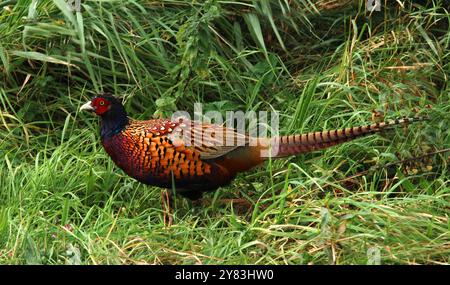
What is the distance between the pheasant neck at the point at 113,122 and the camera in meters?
4.82

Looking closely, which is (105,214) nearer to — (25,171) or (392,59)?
(25,171)

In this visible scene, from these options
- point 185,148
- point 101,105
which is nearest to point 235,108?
point 185,148

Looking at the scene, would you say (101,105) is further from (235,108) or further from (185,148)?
(235,108)

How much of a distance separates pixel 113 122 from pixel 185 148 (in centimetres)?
36

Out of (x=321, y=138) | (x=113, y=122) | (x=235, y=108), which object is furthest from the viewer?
(x=235, y=108)

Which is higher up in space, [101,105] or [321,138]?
[101,105]

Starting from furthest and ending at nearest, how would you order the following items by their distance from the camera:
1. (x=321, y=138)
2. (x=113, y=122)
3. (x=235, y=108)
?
(x=235, y=108)
(x=113, y=122)
(x=321, y=138)

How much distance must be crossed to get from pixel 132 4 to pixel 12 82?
723 mm

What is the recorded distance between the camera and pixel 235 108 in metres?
5.39

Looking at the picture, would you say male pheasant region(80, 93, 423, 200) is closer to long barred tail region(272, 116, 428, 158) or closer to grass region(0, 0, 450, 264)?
long barred tail region(272, 116, 428, 158)

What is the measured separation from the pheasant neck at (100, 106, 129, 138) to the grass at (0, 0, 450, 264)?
7.8 inches

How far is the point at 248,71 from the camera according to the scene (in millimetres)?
5566

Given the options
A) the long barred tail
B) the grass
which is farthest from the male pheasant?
the grass

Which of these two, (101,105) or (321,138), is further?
(101,105)
